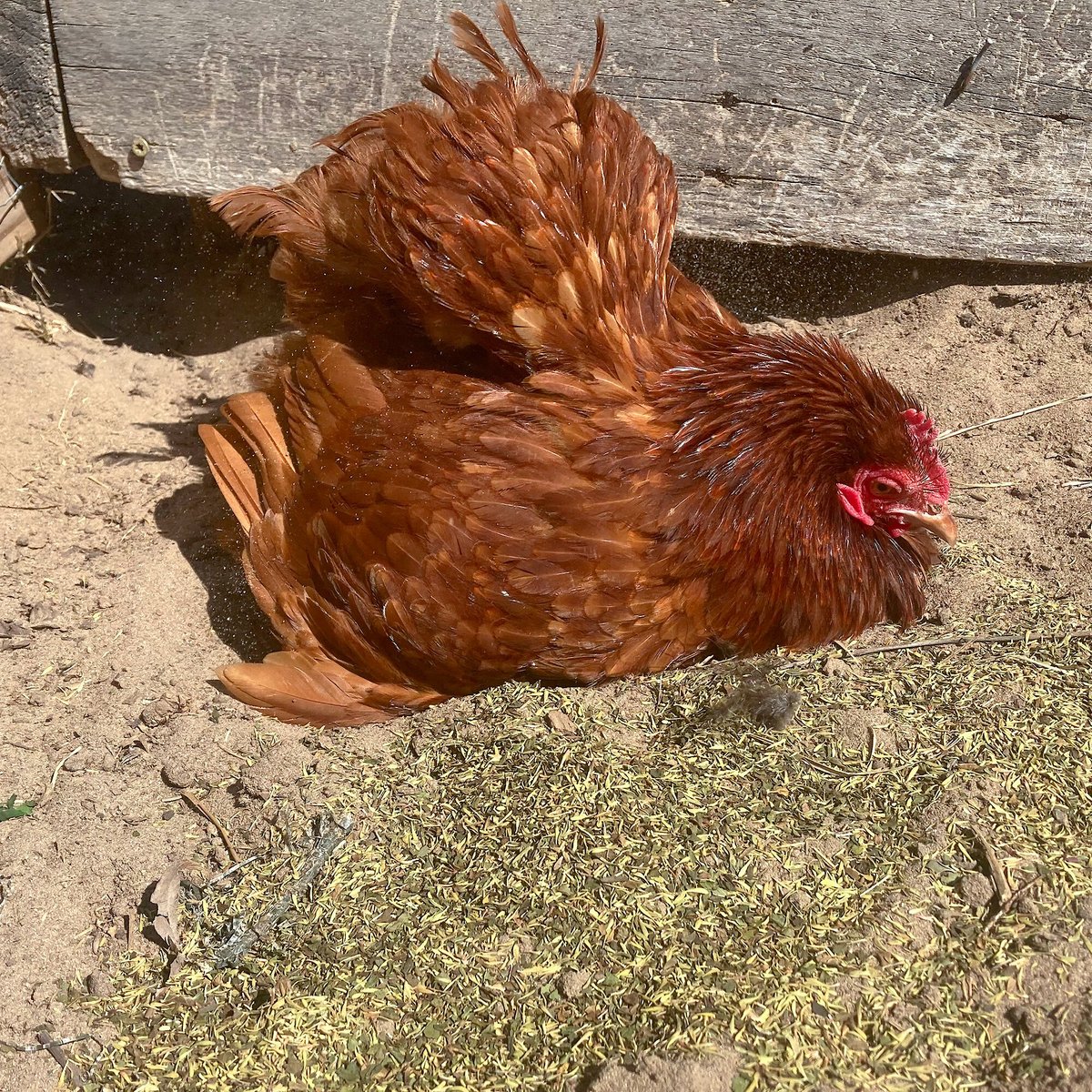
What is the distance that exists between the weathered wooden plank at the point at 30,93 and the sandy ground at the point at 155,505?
84 cm

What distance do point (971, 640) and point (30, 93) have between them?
372cm

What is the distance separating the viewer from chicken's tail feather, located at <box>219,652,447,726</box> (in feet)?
9.01

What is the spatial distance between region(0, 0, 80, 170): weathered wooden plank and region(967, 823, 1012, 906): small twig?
151 inches

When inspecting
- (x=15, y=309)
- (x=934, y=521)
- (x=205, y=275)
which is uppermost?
(x=934, y=521)

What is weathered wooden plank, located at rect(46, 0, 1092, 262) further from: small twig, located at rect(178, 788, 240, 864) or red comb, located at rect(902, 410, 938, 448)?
small twig, located at rect(178, 788, 240, 864)

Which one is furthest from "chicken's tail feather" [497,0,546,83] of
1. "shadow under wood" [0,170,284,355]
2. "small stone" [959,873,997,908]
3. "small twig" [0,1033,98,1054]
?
"small twig" [0,1033,98,1054]

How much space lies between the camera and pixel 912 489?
2.59 m

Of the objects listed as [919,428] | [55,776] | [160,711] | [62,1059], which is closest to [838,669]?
[919,428]

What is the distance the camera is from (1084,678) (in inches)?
95.4

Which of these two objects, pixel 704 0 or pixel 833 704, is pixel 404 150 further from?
pixel 833 704

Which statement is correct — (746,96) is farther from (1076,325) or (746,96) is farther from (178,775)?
(178,775)

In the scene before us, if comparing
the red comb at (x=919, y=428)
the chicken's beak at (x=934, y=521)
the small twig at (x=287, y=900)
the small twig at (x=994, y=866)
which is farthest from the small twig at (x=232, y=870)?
the red comb at (x=919, y=428)

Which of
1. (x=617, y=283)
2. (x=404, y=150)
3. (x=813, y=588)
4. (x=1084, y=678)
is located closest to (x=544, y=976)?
(x=813, y=588)

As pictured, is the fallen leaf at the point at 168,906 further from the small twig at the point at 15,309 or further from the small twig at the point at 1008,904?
A: the small twig at the point at 15,309
